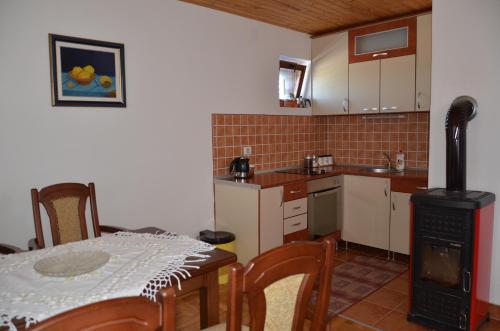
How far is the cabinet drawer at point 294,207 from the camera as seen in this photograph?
3580mm

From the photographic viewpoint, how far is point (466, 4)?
8.73 feet

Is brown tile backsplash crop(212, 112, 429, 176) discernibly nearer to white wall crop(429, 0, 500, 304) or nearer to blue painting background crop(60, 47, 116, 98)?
blue painting background crop(60, 47, 116, 98)

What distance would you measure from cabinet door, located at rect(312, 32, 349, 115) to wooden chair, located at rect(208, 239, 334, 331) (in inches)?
130

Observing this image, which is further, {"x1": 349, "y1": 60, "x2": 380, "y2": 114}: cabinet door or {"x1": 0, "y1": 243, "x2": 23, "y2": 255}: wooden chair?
{"x1": 349, "y1": 60, "x2": 380, "y2": 114}: cabinet door

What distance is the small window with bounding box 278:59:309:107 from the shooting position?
4.48 metres

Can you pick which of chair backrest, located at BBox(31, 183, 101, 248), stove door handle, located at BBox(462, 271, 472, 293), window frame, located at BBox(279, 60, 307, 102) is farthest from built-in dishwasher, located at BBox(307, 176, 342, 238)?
chair backrest, located at BBox(31, 183, 101, 248)

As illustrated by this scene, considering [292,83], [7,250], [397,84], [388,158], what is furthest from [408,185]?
[7,250]

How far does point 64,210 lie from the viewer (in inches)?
93.7

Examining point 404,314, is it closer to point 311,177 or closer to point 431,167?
point 431,167

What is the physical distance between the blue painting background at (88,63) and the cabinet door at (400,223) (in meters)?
2.75

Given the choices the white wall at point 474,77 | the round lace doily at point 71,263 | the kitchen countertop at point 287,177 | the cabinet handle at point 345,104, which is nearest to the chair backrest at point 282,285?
the round lace doily at point 71,263

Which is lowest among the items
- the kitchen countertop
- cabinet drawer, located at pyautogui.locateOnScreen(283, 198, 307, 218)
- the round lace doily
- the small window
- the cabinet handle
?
cabinet drawer, located at pyautogui.locateOnScreen(283, 198, 307, 218)

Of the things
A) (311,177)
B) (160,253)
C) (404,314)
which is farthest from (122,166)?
(404,314)

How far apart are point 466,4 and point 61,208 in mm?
2964
